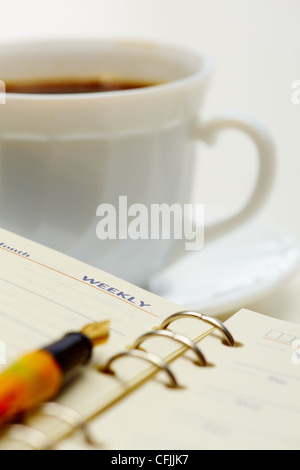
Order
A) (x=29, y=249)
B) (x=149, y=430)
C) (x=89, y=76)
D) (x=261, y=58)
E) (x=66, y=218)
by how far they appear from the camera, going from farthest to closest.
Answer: (x=261, y=58)
(x=89, y=76)
(x=66, y=218)
(x=29, y=249)
(x=149, y=430)

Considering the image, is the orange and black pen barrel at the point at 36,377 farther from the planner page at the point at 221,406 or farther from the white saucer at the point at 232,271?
the white saucer at the point at 232,271

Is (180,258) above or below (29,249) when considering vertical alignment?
below

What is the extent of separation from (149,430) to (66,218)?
0.90ft

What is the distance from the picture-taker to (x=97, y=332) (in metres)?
0.28

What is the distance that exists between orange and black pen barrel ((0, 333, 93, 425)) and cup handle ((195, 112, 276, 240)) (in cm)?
31

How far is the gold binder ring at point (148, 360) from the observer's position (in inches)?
10.6

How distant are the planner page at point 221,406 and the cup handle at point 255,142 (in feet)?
0.86

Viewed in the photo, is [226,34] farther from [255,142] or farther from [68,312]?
[68,312]

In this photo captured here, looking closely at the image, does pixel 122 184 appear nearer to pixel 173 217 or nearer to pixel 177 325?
pixel 173 217

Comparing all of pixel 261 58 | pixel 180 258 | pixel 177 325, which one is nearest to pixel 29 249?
pixel 177 325

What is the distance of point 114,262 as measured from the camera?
53 cm

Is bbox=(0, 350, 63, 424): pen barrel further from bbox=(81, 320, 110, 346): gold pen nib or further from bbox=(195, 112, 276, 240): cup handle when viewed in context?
bbox=(195, 112, 276, 240): cup handle
